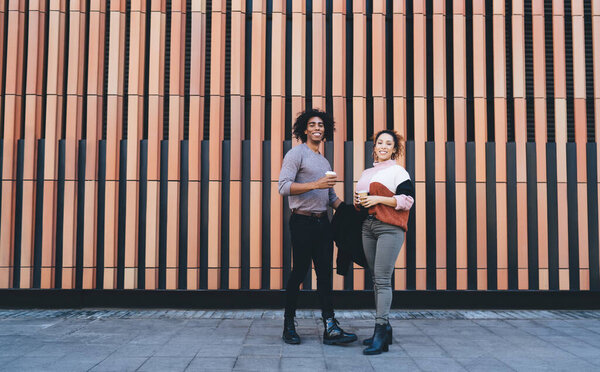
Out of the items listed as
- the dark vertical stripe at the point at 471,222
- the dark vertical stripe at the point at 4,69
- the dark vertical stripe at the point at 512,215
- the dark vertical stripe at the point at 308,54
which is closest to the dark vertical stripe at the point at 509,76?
the dark vertical stripe at the point at 512,215

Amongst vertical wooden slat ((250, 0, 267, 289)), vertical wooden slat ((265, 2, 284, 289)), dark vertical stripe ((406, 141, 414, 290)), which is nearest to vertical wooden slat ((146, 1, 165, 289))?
vertical wooden slat ((250, 0, 267, 289))

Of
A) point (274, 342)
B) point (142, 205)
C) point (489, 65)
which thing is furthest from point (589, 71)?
point (142, 205)

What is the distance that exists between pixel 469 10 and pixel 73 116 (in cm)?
658

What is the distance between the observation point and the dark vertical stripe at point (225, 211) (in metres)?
7.00

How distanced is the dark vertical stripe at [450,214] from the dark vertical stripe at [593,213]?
2.04m

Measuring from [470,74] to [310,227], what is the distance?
15.7ft

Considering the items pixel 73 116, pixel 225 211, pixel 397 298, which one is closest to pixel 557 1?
pixel 397 298

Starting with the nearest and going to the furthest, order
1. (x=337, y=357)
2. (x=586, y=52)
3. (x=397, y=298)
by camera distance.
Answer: (x=337, y=357)
(x=397, y=298)
(x=586, y=52)

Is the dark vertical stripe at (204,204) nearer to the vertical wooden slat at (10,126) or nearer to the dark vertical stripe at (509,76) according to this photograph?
the vertical wooden slat at (10,126)

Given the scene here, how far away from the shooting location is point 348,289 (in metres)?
6.93

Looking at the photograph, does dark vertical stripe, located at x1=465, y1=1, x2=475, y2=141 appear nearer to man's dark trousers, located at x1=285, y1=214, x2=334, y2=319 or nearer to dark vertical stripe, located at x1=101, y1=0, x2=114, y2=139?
man's dark trousers, located at x1=285, y1=214, x2=334, y2=319

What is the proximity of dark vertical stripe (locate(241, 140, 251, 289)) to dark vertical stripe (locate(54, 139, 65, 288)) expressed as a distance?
2.72 meters

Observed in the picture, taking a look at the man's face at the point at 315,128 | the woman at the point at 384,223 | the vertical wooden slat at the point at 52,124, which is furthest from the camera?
the vertical wooden slat at the point at 52,124

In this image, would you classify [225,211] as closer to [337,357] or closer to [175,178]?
[175,178]
